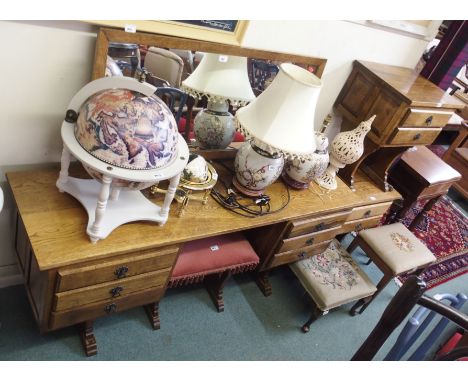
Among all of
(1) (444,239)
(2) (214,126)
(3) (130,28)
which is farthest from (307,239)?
(1) (444,239)

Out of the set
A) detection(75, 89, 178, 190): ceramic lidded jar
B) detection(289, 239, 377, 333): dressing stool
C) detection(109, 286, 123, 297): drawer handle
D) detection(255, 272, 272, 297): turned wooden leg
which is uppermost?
detection(75, 89, 178, 190): ceramic lidded jar

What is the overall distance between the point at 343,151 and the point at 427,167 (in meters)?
1.20

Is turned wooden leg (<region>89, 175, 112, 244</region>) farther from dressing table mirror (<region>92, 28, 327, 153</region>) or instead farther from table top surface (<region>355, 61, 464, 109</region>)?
table top surface (<region>355, 61, 464, 109</region>)

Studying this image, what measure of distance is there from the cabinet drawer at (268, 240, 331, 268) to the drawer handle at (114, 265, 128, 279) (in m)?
0.87

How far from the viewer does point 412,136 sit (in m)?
2.14

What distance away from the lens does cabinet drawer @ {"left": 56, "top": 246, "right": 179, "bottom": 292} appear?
1.30m

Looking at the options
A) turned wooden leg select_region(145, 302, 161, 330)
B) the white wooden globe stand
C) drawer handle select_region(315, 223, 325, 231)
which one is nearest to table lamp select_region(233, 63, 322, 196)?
the white wooden globe stand

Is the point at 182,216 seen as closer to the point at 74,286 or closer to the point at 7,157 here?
the point at 74,286

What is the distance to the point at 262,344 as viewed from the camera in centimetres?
199

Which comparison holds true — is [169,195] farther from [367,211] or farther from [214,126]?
[367,211]

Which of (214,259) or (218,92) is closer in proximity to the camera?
(218,92)

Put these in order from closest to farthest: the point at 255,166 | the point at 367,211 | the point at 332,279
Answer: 1. the point at 255,166
2. the point at 332,279
3. the point at 367,211

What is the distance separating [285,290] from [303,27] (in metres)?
1.50

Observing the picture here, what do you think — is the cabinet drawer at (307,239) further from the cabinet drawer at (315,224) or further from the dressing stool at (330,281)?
the dressing stool at (330,281)
